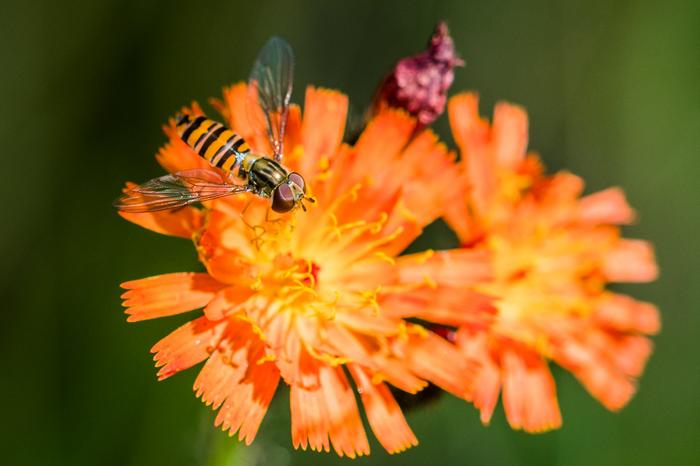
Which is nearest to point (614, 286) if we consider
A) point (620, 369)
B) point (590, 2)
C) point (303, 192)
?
point (620, 369)

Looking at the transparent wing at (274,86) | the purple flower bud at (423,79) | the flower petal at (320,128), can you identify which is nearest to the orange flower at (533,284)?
the purple flower bud at (423,79)

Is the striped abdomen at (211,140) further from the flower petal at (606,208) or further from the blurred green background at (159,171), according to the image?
the flower petal at (606,208)

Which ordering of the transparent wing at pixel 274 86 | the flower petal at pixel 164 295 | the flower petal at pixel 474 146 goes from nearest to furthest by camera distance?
the flower petal at pixel 164 295
the transparent wing at pixel 274 86
the flower petal at pixel 474 146

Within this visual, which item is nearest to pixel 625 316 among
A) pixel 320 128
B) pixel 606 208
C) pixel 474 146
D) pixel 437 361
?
pixel 606 208

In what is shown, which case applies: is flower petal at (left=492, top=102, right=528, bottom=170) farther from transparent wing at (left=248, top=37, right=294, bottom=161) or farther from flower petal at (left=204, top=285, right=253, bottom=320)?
flower petal at (left=204, top=285, right=253, bottom=320)

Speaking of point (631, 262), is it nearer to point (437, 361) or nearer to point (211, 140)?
point (437, 361)

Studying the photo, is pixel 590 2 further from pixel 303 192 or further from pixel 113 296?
pixel 113 296

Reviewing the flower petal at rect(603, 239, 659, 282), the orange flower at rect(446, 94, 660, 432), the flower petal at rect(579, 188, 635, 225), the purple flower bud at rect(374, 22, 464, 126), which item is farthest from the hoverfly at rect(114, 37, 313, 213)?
the flower petal at rect(603, 239, 659, 282)
